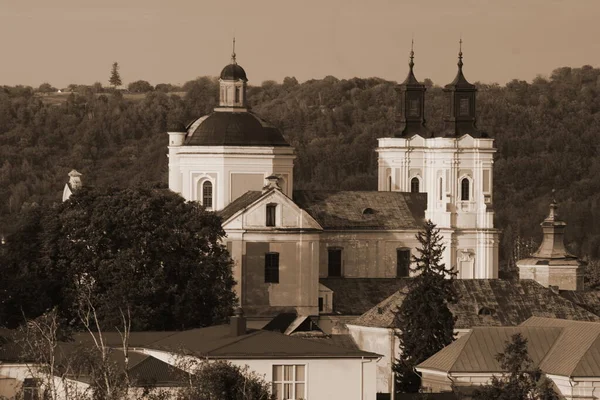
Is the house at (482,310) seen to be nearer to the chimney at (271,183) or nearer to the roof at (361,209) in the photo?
the chimney at (271,183)

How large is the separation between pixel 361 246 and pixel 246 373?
46341 mm

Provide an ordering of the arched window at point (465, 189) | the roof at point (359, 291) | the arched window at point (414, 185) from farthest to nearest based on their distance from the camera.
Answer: the arched window at point (414, 185), the arched window at point (465, 189), the roof at point (359, 291)

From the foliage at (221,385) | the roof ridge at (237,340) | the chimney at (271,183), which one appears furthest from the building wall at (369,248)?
the foliage at (221,385)

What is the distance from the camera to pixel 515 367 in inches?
2467

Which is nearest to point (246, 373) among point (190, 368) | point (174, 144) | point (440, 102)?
point (190, 368)

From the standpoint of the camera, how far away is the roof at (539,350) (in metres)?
69.6

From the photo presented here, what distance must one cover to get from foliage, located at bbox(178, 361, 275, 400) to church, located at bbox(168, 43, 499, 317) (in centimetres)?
3738

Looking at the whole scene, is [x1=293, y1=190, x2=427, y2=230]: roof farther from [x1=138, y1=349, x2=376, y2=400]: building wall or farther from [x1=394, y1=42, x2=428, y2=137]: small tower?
[x1=138, y1=349, x2=376, y2=400]: building wall

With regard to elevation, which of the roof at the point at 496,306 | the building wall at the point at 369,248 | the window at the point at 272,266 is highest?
the building wall at the point at 369,248

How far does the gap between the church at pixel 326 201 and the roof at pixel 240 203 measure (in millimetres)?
105

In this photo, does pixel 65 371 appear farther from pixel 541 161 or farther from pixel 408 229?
pixel 541 161

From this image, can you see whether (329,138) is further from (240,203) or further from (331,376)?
(331,376)

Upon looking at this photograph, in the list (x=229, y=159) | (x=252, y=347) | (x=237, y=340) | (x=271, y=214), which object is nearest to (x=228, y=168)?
(x=229, y=159)

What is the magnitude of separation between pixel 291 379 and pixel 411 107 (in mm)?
53804
